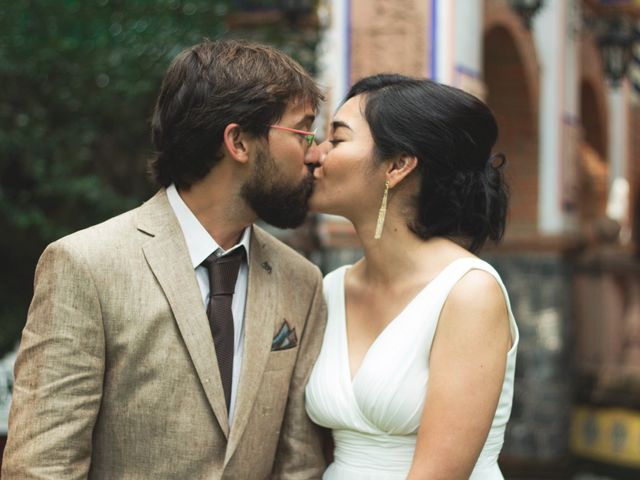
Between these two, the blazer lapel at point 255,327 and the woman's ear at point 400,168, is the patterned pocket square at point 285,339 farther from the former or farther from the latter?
the woman's ear at point 400,168

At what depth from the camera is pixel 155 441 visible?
8.21 feet

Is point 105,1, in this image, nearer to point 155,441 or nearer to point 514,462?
point 155,441

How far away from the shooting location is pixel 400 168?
2.85m

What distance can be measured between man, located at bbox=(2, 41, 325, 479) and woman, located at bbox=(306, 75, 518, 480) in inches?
4.1

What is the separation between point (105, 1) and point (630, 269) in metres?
7.59

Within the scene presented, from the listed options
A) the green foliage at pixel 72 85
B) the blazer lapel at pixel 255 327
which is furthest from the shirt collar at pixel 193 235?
the green foliage at pixel 72 85

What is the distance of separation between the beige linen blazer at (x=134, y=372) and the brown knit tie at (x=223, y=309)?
5cm

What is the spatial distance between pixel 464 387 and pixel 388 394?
0.25m

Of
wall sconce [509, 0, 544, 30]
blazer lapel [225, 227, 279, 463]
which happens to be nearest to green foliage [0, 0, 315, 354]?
wall sconce [509, 0, 544, 30]

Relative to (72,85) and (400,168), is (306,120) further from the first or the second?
(72,85)

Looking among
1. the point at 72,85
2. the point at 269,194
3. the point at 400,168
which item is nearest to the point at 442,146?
the point at 400,168

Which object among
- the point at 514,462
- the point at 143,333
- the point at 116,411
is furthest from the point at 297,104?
the point at 514,462

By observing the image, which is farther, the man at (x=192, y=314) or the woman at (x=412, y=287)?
the woman at (x=412, y=287)

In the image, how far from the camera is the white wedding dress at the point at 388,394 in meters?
2.71
